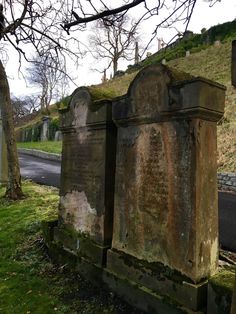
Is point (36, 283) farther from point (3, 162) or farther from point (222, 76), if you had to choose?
point (222, 76)

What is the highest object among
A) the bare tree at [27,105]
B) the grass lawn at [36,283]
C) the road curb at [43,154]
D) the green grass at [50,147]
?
the bare tree at [27,105]

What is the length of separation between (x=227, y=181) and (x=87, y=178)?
7234 mm

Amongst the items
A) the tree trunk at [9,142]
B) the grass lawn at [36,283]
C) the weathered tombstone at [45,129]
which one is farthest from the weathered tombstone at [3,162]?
the weathered tombstone at [45,129]

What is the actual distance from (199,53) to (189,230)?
1187 inches

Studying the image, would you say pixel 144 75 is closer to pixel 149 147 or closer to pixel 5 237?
pixel 149 147

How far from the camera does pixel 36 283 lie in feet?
13.6

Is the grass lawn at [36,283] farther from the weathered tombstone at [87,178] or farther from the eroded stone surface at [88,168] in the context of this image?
the eroded stone surface at [88,168]

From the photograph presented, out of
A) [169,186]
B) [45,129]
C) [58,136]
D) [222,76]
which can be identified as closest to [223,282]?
[169,186]

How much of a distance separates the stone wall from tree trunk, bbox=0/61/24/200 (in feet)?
20.0

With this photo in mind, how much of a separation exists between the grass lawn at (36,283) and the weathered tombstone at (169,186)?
0.40m

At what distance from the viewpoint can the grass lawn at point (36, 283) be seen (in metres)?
3.53

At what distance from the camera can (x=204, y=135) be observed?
10.0ft

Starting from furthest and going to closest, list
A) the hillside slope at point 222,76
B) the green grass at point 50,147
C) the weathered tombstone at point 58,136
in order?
1. the weathered tombstone at point 58,136
2. the green grass at point 50,147
3. the hillside slope at point 222,76

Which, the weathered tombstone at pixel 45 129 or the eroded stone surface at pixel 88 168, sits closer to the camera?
the eroded stone surface at pixel 88 168
